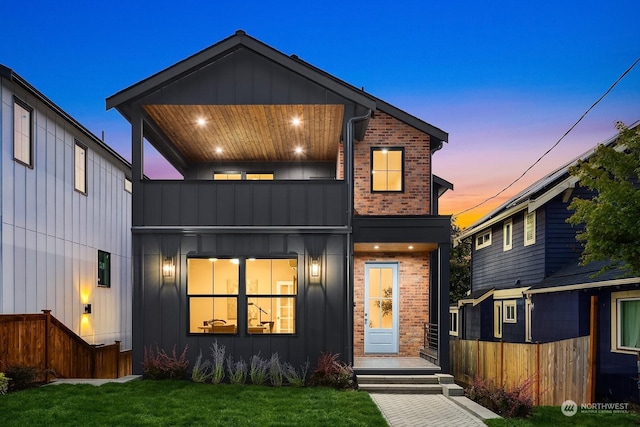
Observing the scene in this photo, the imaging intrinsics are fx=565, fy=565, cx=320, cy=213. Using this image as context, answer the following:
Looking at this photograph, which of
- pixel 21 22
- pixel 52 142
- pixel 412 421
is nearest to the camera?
pixel 412 421

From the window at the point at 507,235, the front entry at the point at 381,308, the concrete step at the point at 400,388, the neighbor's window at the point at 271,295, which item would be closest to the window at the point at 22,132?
the neighbor's window at the point at 271,295

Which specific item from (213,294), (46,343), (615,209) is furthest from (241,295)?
(615,209)

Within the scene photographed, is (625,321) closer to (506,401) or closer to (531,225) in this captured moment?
(506,401)

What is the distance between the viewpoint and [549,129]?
120ft

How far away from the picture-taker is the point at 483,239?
26.0 meters

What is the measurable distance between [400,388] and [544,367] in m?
3.24

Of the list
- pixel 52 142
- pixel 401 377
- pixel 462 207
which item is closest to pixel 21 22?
pixel 462 207

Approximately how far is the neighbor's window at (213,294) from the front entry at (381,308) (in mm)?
4249

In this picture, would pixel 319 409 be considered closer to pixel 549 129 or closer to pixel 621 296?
pixel 621 296

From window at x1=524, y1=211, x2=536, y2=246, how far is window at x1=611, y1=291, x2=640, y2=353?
5.24 m

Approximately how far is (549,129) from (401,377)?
28.7 meters

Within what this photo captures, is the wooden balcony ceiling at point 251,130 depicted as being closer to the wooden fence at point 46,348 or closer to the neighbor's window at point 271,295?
the neighbor's window at point 271,295

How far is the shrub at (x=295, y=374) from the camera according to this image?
40.4 ft

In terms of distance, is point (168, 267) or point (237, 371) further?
point (168, 267)
